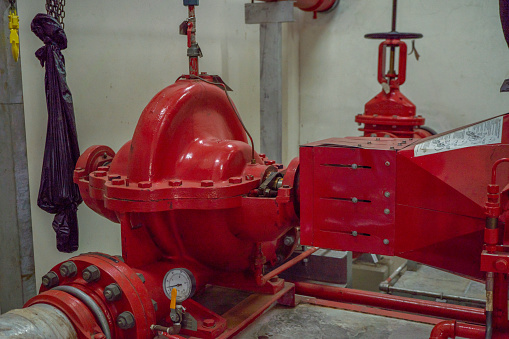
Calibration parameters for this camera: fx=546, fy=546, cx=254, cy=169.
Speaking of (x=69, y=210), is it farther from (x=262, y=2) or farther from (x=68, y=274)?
(x=262, y=2)

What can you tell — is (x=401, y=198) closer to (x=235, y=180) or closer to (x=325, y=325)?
(x=235, y=180)

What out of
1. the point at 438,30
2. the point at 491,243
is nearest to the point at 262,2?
the point at 438,30

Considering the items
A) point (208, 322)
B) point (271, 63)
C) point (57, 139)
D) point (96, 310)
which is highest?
point (271, 63)

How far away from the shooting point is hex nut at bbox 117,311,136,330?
61.7 inches

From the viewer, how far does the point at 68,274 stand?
1.64m

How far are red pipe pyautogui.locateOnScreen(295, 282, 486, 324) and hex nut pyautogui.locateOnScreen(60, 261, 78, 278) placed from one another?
98cm

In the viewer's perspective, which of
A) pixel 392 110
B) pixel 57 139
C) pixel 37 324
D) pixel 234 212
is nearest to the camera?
pixel 37 324

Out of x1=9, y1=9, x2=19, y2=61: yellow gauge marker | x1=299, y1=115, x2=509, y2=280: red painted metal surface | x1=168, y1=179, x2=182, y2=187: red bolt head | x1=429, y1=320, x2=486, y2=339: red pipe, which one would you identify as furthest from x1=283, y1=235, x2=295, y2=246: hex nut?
x1=9, y1=9, x2=19, y2=61: yellow gauge marker

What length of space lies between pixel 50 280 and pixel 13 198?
50 cm

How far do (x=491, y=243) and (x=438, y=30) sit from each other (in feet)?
10.9

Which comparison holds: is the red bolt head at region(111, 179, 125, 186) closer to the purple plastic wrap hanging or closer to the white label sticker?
the purple plastic wrap hanging

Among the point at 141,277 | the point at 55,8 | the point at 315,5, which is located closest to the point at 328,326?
the point at 141,277

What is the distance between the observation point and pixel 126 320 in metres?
1.57

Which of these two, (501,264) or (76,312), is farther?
(76,312)
